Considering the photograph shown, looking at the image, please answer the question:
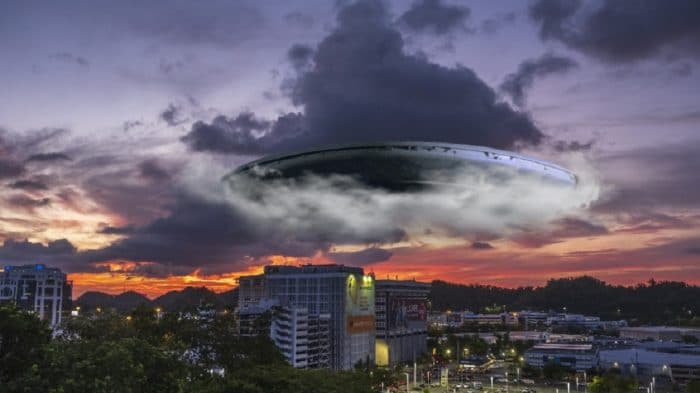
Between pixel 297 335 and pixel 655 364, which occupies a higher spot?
pixel 297 335

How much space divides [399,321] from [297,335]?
14332 millimetres

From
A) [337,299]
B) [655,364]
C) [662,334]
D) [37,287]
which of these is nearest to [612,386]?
[655,364]

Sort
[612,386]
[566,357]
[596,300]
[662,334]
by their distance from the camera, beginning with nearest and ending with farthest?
1. [612,386]
2. [566,357]
3. [662,334]
4. [596,300]

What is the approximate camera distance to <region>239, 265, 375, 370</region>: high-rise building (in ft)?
109

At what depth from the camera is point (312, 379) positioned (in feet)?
29.7

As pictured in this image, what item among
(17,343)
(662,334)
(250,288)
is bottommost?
(662,334)

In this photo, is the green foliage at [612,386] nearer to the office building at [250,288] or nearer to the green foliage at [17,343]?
the office building at [250,288]

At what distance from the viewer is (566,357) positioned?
33.7 m

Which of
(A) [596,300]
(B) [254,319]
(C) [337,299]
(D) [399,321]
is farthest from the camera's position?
(A) [596,300]

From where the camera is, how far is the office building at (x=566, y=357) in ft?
109

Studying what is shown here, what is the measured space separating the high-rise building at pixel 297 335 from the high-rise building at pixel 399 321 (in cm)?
840

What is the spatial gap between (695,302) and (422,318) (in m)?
48.2

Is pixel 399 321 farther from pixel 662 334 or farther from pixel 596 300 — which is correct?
pixel 596 300

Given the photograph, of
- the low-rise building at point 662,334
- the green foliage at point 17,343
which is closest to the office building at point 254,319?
the green foliage at point 17,343
